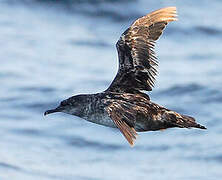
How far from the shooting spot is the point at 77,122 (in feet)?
59.1

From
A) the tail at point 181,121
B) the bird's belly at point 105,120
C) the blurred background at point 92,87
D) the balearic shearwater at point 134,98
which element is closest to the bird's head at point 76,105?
the balearic shearwater at point 134,98

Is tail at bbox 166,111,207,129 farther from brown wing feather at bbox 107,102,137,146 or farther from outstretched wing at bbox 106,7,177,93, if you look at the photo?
outstretched wing at bbox 106,7,177,93

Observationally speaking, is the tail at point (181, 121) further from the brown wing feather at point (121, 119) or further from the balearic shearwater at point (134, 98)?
the brown wing feather at point (121, 119)

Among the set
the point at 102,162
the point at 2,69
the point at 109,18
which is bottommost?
the point at 102,162

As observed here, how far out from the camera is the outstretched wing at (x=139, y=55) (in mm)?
12062

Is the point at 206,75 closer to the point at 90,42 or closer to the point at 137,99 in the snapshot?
the point at 90,42

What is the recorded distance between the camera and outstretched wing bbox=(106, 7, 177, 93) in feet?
39.6

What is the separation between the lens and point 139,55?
12.2m

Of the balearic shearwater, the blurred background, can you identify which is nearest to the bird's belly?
the balearic shearwater

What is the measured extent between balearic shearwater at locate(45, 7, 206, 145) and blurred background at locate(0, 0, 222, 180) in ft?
14.8

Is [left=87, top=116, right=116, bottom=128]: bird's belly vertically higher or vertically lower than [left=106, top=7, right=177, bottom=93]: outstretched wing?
lower

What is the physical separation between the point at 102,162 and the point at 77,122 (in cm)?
106

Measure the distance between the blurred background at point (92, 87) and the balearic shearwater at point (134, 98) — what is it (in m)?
4.51

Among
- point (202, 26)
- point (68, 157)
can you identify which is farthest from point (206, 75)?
point (68, 157)
